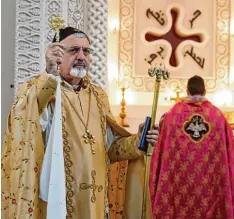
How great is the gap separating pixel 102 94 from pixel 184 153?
152cm

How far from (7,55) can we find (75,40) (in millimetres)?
758

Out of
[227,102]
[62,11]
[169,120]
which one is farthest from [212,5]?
[62,11]

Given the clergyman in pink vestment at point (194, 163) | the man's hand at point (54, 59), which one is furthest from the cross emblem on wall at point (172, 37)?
the man's hand at point (54, 59)

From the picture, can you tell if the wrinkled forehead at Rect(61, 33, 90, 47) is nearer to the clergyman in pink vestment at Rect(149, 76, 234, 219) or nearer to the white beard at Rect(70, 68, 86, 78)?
the white beard at Rect(70, 68, 86, 78)

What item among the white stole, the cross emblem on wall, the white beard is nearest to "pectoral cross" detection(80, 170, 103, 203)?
the white stole

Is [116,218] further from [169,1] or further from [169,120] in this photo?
[169,1]

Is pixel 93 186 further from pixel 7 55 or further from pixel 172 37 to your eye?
pixel 172 37

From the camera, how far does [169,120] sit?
421cm

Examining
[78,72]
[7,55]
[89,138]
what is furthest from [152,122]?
[7,55]

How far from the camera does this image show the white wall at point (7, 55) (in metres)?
3.25

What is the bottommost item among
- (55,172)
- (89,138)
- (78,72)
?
(55,172)

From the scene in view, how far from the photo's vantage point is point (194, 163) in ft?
13.8

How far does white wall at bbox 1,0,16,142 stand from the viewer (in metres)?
3.25

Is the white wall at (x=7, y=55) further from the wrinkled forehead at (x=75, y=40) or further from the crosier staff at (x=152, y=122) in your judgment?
the crosier staff at (x=152, y=122)
